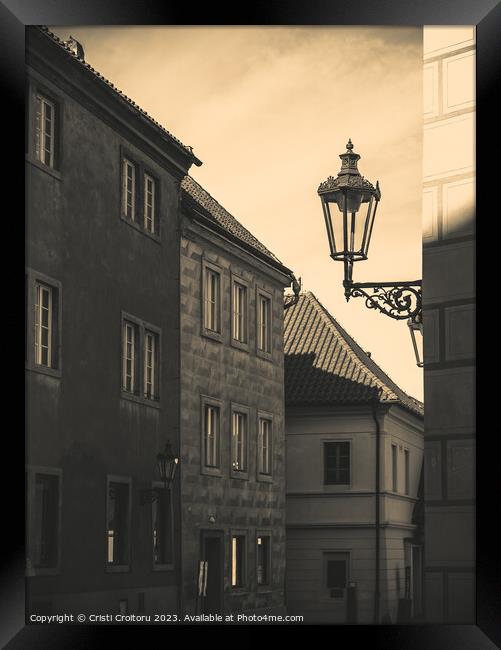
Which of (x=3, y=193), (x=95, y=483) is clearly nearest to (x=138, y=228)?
(x=3, y=193)

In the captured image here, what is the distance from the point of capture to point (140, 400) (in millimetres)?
7559

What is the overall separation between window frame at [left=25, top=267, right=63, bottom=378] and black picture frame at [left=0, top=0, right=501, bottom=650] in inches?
2.2

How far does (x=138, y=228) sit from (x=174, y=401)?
97cm

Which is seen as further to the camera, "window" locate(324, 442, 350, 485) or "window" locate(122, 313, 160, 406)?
"window" locate(324, 442, 350, 485)

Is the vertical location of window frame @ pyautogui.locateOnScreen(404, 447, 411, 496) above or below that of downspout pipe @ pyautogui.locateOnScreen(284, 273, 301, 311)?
below

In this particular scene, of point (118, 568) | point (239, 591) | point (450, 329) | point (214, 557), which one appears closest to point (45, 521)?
point (118, 568)

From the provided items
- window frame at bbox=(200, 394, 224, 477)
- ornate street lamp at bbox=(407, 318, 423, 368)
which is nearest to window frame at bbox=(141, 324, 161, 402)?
window frame at bbox=(200, 394, 224, 477)

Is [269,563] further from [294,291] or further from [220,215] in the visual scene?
[220,215]

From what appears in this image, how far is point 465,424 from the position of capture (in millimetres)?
7047

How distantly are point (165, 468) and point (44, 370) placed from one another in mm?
899

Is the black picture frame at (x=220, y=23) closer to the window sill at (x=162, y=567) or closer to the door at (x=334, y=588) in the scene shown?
A: the door at (x=334, y=588)

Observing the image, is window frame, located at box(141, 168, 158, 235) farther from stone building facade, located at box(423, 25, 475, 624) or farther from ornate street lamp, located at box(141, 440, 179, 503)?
stone building facade, located at box(423, 25, 475, 624)

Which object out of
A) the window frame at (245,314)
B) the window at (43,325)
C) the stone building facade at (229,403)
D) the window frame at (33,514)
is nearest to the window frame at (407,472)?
the stone building facade at (229,403)

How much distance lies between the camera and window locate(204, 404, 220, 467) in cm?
762
